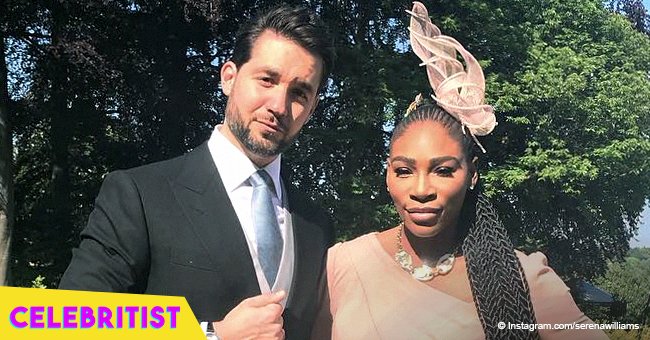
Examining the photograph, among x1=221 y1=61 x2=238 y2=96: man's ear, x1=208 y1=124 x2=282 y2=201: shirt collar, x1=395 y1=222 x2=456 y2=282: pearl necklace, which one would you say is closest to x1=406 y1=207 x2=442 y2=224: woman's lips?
x1=395 y1=222 x2=456 y2=282: pearl necklace

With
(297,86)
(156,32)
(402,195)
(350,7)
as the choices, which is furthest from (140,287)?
(350,7)

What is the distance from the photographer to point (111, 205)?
1458 millimetres

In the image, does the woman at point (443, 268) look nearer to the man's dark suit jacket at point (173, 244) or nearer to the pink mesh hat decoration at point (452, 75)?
the pink mesh hat decoration at point (452, 75)

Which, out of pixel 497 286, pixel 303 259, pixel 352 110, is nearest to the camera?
pixel 303 259

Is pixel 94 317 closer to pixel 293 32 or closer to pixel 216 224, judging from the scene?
pixel 216 224

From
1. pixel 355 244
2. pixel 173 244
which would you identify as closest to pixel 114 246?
pixel 173 244

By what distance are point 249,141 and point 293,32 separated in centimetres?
29

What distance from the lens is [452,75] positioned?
2.11 metres

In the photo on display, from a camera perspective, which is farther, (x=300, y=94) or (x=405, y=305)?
(x=405, y=305)

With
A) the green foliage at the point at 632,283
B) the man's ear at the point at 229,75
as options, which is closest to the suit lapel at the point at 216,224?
the man's ear at the point at 229,75

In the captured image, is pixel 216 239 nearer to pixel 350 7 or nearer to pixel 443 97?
pixel 443 97

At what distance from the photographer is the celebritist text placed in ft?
5.54

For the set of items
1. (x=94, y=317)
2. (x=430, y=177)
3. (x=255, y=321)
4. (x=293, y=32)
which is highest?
(x=293, y=32)

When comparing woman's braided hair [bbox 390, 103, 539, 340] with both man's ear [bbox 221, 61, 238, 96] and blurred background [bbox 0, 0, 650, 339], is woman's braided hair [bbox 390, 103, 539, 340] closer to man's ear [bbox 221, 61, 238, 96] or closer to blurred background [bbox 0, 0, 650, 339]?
blurred background [bbox 0, 0, 650, 339]
